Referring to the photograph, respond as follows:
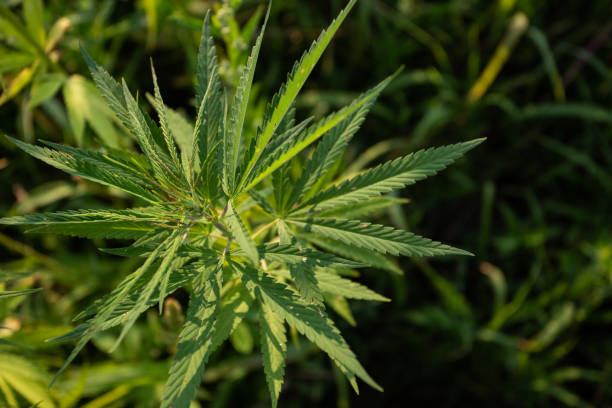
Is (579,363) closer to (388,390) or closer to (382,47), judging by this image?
(388,390)

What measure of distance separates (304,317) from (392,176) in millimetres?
393

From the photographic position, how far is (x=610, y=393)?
2330 millimetres

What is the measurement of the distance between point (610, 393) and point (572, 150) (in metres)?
1.45

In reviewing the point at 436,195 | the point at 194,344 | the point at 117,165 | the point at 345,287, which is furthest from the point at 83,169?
the point at 436,195

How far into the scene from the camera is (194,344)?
857mm

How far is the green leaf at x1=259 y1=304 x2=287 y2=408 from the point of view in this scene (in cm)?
89

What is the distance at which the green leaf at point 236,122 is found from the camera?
0.82m

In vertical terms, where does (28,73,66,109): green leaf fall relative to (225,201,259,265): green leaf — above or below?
below

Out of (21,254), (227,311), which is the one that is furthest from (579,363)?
(21,254)

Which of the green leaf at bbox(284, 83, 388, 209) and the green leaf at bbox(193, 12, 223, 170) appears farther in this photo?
the green leaf at bbox(284, 83, 388, 209)

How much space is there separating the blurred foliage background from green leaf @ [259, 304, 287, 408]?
3.67 feet

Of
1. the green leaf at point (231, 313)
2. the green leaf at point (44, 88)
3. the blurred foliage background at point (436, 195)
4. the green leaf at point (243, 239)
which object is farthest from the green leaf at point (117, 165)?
the blurred foliage background at point (436, 195)

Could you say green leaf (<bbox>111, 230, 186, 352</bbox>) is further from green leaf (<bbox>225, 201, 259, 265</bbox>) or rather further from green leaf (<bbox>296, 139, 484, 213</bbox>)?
green leaf (<bbox>296, 139, 484, 213</bbox>)

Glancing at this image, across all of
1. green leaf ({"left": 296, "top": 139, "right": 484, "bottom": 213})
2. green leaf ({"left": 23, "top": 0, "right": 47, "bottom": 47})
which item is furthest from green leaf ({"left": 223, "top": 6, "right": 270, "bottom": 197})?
green leaf ({"left": 23, "top": 0, "right": 47, "bottom": 47})
